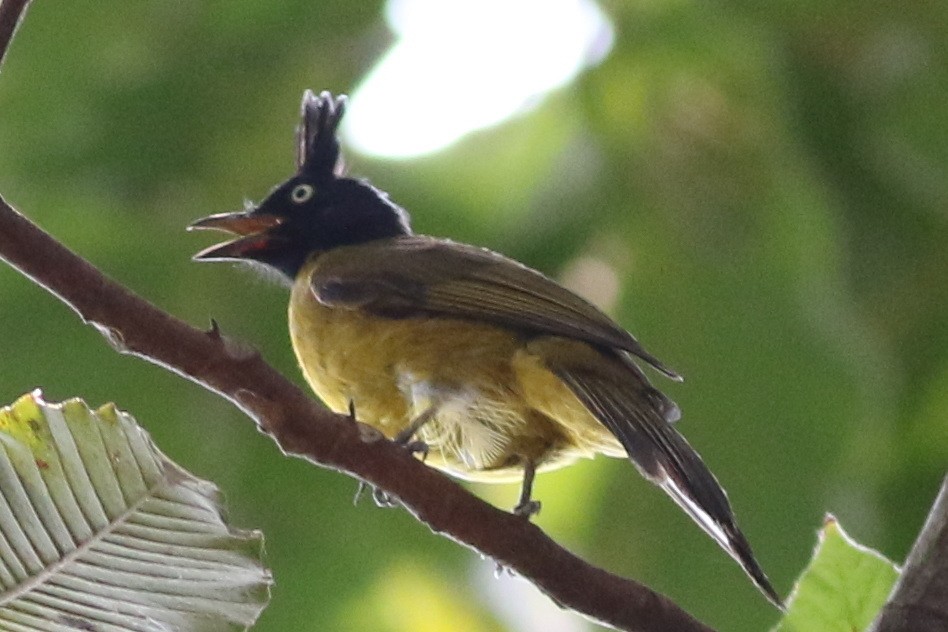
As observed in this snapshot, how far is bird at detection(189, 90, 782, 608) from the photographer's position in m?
2.76

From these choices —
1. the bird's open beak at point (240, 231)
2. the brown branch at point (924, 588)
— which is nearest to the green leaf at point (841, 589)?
the brown branch at point (924, 588)

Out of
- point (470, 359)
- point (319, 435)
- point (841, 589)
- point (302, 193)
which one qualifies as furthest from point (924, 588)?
point (302, 193)

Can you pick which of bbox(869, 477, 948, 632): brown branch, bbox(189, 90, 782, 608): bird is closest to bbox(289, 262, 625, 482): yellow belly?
bbox(189, 90, 782, 608): bird

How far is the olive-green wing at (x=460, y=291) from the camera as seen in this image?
9.39 ft

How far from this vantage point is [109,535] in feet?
5.03

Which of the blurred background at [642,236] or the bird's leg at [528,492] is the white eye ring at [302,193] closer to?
the blurred background at [642,236]

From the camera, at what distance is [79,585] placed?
1.45 meters

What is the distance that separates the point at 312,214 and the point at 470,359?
915 millimetres

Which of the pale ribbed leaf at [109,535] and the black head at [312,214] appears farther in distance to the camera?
the black head at [312,214]

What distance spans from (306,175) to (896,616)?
2.41 m

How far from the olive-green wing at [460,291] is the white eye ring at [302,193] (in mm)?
185

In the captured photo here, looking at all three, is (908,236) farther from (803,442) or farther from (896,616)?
(896,616)

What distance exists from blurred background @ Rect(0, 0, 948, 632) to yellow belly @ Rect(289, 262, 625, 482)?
A: 1.15ft

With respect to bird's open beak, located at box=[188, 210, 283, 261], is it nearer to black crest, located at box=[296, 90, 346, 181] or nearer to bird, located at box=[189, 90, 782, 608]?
bird, located at box=[189, 90, 782, 608]
